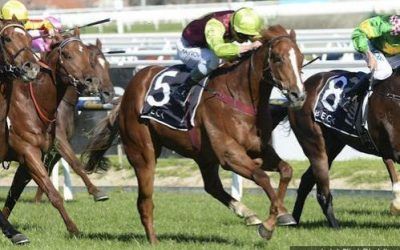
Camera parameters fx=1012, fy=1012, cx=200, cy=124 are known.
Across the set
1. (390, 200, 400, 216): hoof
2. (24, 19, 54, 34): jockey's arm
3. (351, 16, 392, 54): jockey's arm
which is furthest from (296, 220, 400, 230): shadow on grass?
(24, 19, 54, 34): jockey's arm

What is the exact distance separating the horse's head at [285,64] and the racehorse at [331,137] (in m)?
1.55

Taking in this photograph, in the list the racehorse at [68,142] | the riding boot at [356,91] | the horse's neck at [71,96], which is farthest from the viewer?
the horse's neck at [71,96]

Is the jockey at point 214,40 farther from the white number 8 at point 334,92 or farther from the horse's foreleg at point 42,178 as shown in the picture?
the white number 8 at point 334,92

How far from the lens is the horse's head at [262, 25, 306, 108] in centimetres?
725

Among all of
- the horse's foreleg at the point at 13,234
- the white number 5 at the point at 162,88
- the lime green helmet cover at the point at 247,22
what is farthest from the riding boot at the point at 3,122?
the lime green helmet cover at the point at 247,22

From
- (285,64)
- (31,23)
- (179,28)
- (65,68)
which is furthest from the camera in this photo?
(179,28)

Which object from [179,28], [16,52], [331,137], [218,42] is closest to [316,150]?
[331,137]

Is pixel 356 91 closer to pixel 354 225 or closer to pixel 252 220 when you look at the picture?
pixel 354 225

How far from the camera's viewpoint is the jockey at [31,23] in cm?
955

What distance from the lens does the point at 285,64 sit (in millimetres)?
7352

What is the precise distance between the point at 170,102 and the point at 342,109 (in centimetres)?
182

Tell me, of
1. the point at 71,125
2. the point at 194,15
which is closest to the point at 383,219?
the point at 71,125

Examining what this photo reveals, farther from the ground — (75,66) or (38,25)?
(75,66)

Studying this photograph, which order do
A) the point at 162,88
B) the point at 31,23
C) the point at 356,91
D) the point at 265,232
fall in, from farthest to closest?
the point at 31,23 → the point at 356,91 → the point at 162,88 → the point at 265,232
